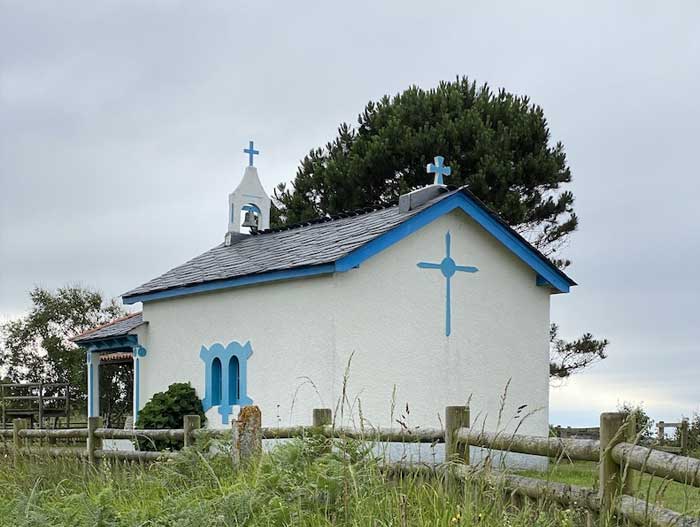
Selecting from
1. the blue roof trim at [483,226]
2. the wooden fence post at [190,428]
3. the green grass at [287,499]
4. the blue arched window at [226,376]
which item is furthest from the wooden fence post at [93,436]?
the blue roof trim at [483,226]

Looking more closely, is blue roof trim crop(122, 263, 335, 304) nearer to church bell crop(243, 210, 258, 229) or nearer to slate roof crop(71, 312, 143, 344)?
slate roof crop(71, 312, 143, 344)

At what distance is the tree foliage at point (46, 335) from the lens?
36562 millimetres

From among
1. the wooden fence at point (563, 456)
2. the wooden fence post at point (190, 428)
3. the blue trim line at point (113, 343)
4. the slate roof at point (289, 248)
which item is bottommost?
the wooden fence post at point (190, 428)

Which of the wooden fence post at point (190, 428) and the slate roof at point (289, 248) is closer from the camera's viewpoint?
the wooden fence post at point (190, 428)

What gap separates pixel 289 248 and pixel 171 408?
3.63m

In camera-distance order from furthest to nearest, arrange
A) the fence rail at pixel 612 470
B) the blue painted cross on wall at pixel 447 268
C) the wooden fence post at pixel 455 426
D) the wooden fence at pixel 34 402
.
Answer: the wooden fence at pixel 34 402 → the blue painted cross on wall at pixel 447 268 → the wooden fence post at pixel 455 426 → the fence rail at pixel 612 470

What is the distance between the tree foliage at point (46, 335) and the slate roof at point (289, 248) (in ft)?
57.0

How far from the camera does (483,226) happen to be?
53.6ft

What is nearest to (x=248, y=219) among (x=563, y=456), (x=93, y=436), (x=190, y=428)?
(x=93, y=436)

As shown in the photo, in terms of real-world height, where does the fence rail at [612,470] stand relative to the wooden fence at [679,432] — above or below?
above

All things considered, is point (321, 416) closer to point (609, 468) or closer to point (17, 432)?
point (609, 468)

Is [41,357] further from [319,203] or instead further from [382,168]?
[382,168]

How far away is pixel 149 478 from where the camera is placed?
363 inches

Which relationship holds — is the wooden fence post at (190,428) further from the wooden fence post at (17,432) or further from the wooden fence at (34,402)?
the wooden fence at (34,402)
